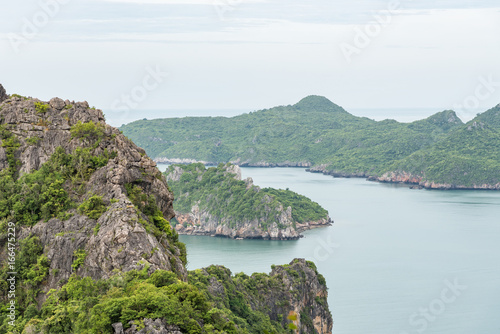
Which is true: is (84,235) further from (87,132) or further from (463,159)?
(463,159)

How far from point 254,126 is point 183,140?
25.0m

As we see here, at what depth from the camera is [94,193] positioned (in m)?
20.1

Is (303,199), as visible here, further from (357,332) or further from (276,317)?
(276,317)

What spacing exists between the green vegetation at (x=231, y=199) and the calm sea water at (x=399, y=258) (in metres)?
3.60

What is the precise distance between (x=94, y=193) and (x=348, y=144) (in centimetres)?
14455

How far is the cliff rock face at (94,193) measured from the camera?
17578 mm

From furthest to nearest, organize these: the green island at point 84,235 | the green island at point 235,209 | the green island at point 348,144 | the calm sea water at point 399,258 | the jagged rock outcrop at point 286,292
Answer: the green island at point 348,144, the green island at point 235,209, the calm sea water at point 399,258, the jagged rock outcrop at point 286,292, the green island at point 84,235

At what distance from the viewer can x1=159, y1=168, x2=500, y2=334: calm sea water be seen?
1631 inches

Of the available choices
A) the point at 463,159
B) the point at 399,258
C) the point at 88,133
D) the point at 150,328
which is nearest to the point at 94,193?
the point at 88,133

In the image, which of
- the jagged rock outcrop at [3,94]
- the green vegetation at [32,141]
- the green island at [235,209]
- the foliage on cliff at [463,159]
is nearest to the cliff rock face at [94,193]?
the green vegetation at [32,141]

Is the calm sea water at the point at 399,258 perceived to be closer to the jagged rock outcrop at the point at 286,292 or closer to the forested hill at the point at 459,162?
the jagged rock outcrop at the point at 286,292

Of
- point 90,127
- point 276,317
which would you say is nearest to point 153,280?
point 90,127

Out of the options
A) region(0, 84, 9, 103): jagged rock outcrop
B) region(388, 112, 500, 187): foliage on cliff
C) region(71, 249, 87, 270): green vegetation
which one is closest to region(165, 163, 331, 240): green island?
region(388, 112, 500, 187): foliage on cliff

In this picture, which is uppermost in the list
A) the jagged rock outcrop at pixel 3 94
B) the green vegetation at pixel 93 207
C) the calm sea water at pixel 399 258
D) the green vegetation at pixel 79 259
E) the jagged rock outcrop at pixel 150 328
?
the jagged rock outcrop at pixel 3 94
